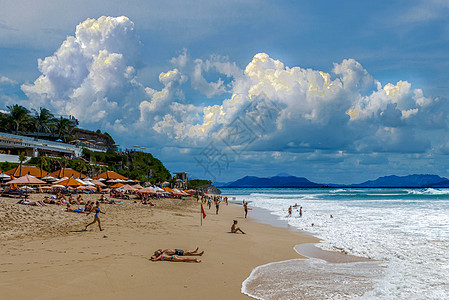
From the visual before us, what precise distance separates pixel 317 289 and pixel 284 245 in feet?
22.6

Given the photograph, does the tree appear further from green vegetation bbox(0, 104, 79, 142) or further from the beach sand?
the beach sand

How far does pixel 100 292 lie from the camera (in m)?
7.09

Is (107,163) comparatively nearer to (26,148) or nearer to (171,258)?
(26,148)

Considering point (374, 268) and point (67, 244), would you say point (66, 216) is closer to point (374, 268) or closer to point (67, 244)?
point (67, 244)

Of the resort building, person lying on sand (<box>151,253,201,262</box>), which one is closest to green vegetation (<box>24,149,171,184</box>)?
the resort building

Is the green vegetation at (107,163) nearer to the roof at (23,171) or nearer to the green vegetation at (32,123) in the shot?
the roof at (23,171)

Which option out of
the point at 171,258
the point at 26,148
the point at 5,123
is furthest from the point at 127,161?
the point at 171,258

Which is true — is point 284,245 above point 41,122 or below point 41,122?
below

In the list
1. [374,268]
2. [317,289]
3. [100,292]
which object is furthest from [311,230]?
[100,292]

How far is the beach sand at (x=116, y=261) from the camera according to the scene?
23.9 feet

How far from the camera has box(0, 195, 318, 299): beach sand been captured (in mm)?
7285

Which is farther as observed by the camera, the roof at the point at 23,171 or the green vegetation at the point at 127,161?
the green vegetation at the point at 127,161

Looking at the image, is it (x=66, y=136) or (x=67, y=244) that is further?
(x=66, y=136)

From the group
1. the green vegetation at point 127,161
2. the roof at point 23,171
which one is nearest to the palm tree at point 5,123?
the green vegetation at point 127,161
